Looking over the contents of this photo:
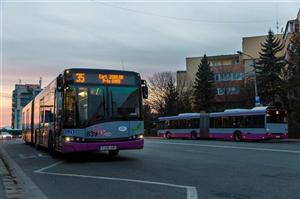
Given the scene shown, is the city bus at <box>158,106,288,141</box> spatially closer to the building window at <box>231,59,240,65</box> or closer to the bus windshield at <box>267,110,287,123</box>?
the bus windshield at <box>267,110,287,123</box>

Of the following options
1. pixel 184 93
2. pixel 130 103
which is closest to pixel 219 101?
pixel 184 93

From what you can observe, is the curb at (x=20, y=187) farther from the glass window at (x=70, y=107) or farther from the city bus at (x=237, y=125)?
the city bus at (x=237, y=125)

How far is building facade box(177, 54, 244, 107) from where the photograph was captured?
8581 centimetres

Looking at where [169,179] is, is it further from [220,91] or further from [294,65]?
[220,91]

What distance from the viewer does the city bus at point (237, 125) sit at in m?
37.8

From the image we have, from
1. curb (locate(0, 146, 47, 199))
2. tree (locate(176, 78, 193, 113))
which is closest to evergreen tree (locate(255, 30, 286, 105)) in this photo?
tree (locate(176, 78, 193, 113))

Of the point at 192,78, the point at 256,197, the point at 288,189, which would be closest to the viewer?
the point at 256,197

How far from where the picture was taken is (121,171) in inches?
573

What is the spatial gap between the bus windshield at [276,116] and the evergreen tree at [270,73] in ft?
66.1

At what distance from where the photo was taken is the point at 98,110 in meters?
17.3

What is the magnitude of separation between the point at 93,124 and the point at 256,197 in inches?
339

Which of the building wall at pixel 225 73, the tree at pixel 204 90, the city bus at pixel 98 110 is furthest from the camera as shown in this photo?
the building wall at pixel 225 73

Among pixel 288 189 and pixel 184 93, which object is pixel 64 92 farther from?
pixel 184 93

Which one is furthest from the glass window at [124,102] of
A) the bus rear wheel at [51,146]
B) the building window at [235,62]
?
the building window at [235,62]
